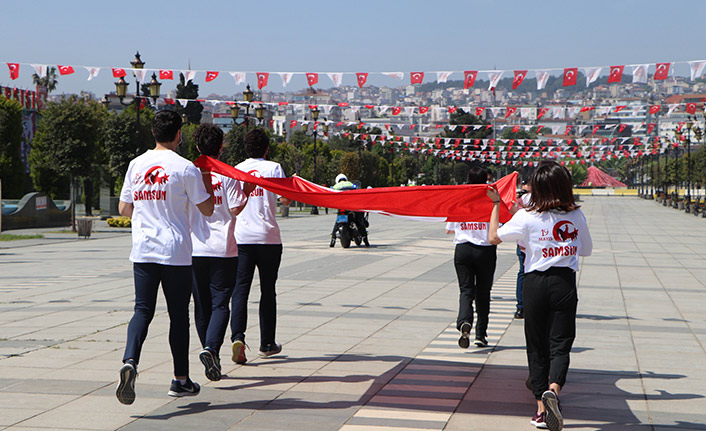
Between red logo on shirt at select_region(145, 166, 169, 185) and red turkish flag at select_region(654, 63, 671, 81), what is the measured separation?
20.1 metres

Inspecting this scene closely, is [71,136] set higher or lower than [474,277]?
higher

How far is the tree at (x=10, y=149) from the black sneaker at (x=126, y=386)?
4253 centimetres

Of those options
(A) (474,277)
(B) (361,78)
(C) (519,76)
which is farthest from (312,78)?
(A) (474,277)

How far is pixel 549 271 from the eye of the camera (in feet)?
18.7

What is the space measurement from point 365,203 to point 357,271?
9.98 m

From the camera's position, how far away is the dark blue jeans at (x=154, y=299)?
588cm

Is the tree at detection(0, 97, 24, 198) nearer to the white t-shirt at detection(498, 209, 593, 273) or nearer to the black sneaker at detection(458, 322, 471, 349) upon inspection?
the black sneaker at detection(458, 322, 471, 349)

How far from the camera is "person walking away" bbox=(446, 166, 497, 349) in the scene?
8.41m

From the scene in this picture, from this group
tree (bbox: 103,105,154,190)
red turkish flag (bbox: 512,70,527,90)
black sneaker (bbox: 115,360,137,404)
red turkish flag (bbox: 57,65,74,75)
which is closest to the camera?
black sneaker (bbox: 115,360,137,404)

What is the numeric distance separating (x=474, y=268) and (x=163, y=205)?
3.66 meters

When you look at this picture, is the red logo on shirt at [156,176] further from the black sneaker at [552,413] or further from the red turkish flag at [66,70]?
the red turkish flag at [66,70]

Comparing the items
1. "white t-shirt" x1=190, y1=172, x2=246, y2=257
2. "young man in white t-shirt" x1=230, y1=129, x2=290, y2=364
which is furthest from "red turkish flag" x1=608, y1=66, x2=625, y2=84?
"white t-shirt" x1=190, y1=172, x2=246, y2=257

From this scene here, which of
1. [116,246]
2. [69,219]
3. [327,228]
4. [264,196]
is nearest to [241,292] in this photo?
[264,196]

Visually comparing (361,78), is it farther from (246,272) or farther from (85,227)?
(246,272)
